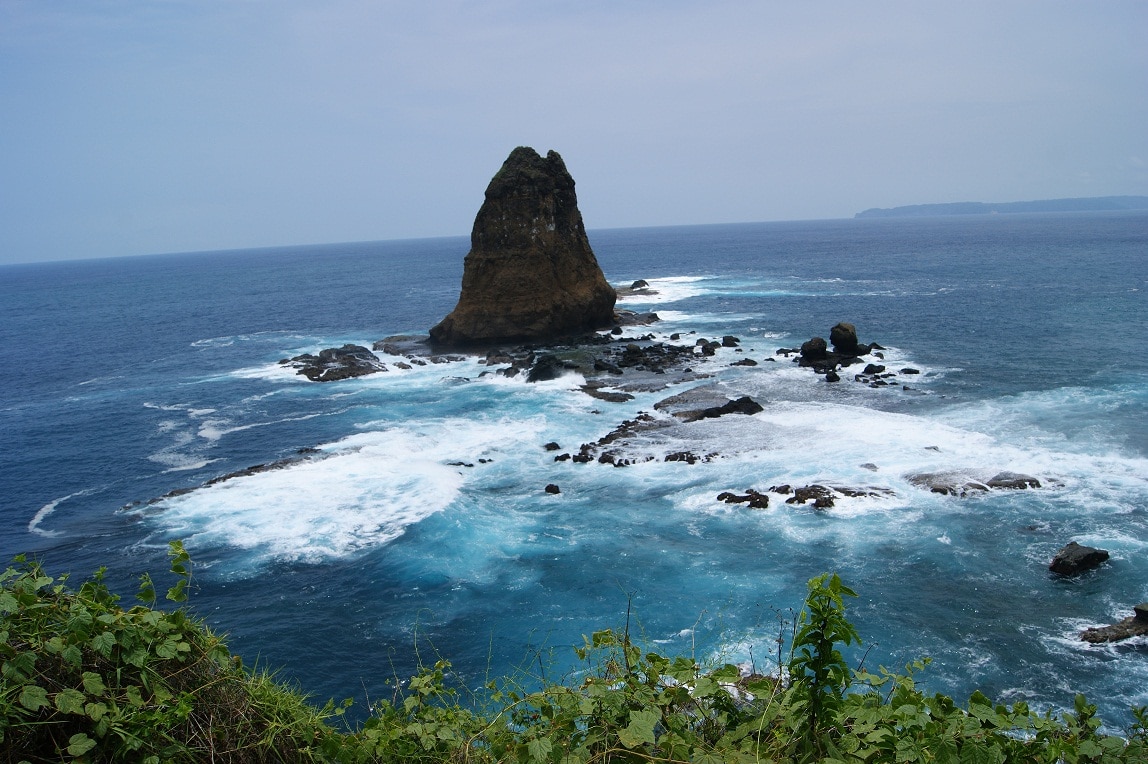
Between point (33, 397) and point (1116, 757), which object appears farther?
point (33, 397)

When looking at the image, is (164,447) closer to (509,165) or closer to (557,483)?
(557,483)

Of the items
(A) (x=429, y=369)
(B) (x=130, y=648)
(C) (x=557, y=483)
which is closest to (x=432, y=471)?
(C) (x=557, y=483)

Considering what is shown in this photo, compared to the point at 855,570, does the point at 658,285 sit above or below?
above

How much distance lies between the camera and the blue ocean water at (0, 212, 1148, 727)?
22688 mm

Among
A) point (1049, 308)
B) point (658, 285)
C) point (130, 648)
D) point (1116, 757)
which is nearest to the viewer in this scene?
point (1116, 757)

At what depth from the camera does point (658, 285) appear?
11744cm

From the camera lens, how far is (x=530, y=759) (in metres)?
6.06

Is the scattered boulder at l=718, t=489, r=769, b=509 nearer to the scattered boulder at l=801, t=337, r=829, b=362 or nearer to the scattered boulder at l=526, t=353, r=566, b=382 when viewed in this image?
the scattered boulder at l=526, t=353, r=566, b=382

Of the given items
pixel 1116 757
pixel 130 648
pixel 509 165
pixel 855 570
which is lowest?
pixel 855 570

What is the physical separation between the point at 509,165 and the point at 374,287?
7965 cm

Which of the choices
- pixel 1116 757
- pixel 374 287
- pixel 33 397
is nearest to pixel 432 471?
pixel 1116 757

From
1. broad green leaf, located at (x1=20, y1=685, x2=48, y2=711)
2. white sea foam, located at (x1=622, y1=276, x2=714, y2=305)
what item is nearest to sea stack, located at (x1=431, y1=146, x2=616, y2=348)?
white sea foam, located at (x1=622, y1=276, x2=714, y2=305)

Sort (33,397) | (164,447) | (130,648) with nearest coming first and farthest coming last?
(130,648)
(164,447)
(33,397)

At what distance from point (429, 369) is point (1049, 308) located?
6355cm
